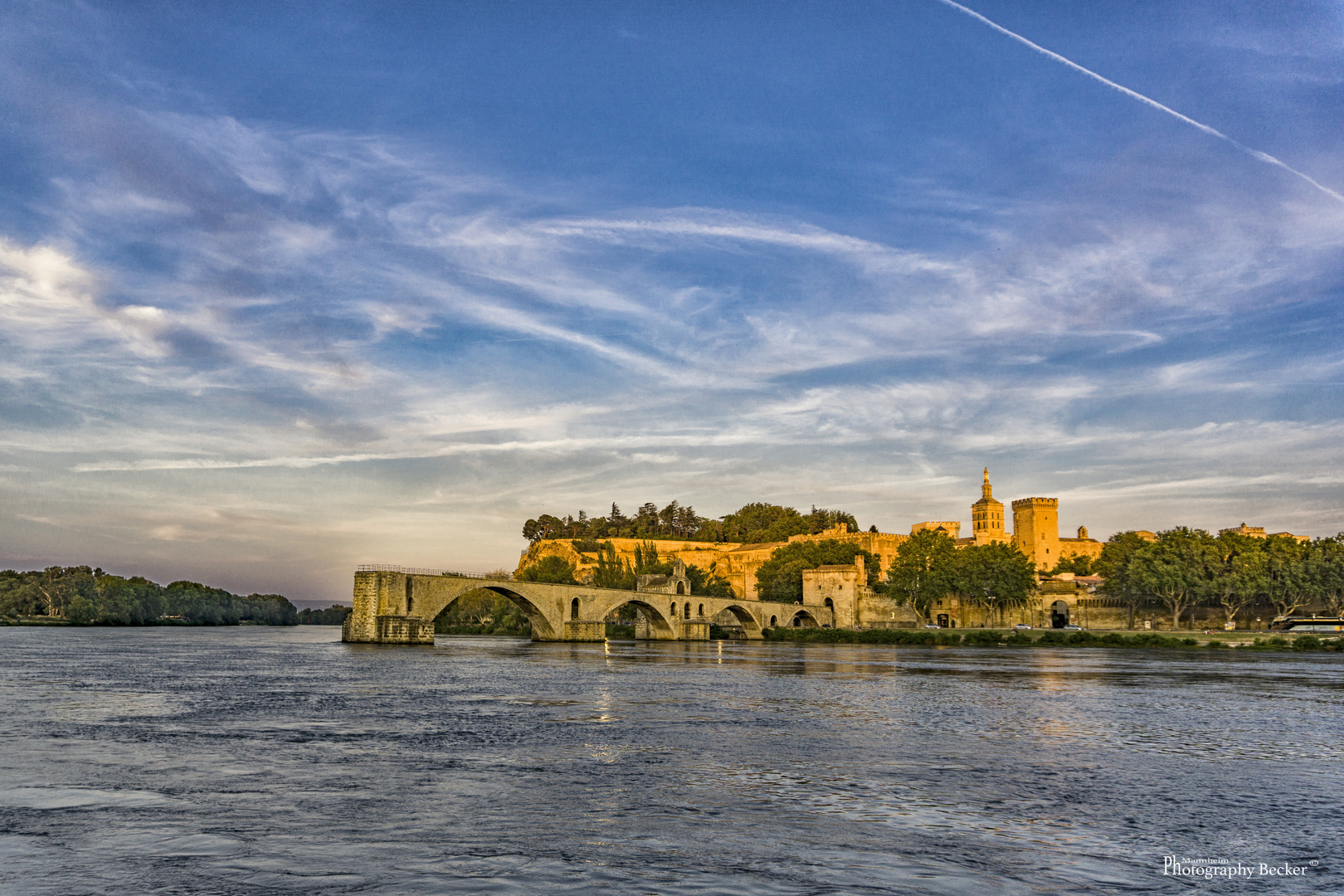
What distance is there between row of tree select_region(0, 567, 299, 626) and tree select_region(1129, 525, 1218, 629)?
344 feet

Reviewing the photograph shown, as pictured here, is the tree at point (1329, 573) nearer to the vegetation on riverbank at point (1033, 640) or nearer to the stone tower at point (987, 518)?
the vegetation on riverbank at point (1033, 640)

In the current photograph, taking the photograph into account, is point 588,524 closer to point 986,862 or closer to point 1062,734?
point 1062,734

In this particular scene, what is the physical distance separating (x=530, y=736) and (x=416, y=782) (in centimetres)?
519

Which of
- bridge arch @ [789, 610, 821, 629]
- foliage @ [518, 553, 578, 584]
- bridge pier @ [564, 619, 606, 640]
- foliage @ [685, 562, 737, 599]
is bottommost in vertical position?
bridge arch @ [789, 610, 821, 629]

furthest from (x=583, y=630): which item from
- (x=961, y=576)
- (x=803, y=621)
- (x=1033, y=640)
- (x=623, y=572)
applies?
(x=623, y=572)

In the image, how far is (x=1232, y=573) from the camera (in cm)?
7694

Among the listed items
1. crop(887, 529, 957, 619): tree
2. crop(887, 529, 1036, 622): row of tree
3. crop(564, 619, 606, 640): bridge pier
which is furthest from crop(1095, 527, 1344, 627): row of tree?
crop(564, 619, 606, 640): bridge pier

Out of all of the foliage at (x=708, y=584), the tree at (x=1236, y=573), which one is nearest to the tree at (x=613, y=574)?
the foliage at (x=708, y=584)

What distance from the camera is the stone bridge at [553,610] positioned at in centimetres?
5559

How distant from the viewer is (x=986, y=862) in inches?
380

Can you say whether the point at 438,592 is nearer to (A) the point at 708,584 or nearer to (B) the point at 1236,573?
(B) the point at 1236,573

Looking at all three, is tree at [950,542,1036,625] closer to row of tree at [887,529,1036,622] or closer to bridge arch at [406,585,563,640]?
row of tree at [887,529,1036,622]

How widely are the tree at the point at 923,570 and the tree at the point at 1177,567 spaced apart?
681 inches

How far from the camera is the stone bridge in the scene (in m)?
55.6
